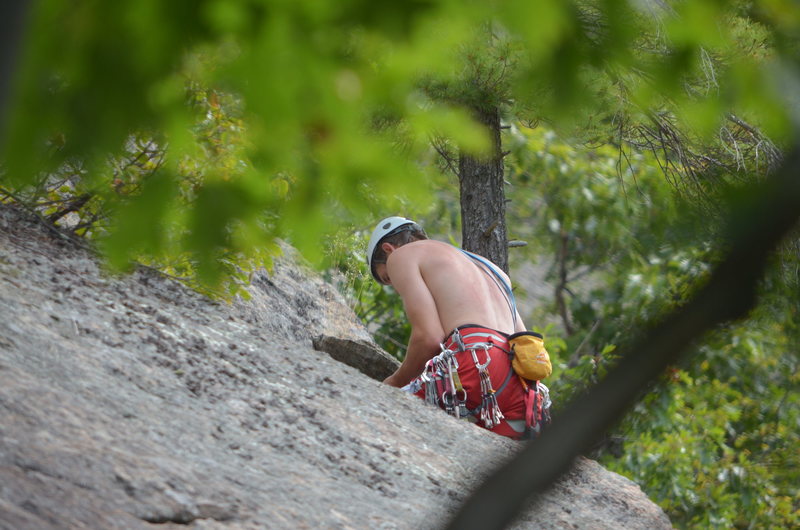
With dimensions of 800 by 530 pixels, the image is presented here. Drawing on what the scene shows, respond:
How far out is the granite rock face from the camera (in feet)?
6.95

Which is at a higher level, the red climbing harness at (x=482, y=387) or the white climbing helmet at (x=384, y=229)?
the white climbing helmet at (x=384, y=229)

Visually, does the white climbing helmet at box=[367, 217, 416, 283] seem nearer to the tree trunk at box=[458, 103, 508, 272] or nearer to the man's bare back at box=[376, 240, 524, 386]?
the man's bare back at box=[376, 240, 524, 386]

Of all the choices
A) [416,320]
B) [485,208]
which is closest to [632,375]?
[416,320]

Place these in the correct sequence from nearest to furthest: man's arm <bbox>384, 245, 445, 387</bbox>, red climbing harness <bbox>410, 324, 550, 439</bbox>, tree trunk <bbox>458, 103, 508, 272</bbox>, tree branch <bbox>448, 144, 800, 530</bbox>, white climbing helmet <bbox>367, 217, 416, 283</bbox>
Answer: tree branch <bbox>448, 144, 800, 530</bbox>
red climbing harness <bbox>410, 324, 550, 439</bbox>
man's arm <bbox>384, 245, 445, 387</bbox>
white climbing helmet <bbox>367, 217, 416, 283</bbox>
tree trunk <bbox>458, 103, 508, 272</bbox>

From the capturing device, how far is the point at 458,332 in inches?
166

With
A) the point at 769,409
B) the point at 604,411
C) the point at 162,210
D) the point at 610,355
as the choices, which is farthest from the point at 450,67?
the point at 769,409

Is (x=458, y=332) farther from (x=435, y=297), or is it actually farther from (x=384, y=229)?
(x=384, y=229)

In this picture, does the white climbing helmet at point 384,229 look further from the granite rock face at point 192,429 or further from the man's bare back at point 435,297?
the granite rock face at point 192,429

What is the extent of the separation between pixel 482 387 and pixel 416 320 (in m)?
0.48

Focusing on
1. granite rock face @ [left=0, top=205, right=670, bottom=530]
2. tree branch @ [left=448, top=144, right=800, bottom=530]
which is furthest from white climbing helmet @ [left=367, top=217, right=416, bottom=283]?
tree branch @ [left=448, top=144, right=800, bottom=530]

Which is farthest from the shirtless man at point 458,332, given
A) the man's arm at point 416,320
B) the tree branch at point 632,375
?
the tree branch at point 632,375

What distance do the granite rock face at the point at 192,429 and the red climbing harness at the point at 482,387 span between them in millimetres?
290

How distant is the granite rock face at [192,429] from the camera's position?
2.12m

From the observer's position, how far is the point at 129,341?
119 inches
